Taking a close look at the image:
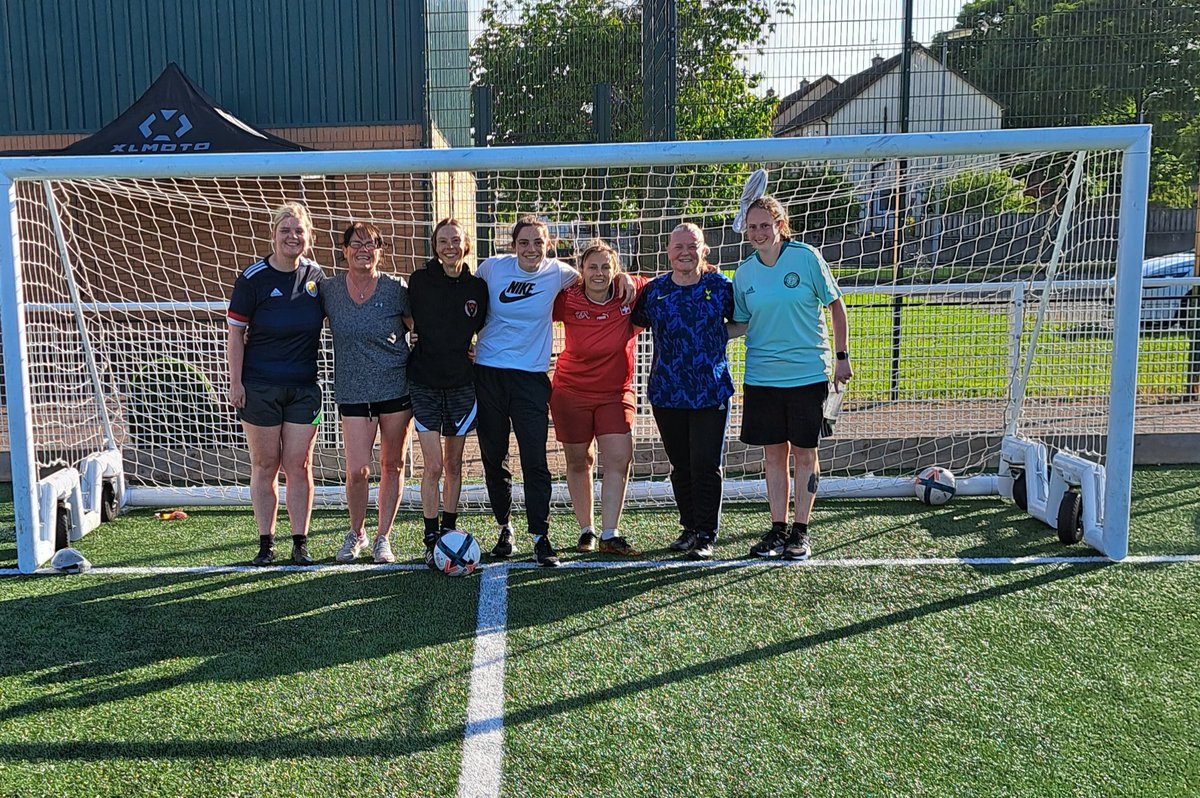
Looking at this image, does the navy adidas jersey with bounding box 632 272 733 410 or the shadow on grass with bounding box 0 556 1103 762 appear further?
the navy adidas jersey with bounding box 632 272 733 410

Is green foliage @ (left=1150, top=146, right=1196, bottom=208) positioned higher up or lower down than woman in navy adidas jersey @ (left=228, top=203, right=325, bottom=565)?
higher up

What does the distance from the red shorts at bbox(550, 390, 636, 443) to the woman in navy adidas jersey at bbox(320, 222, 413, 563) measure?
32.9 inches

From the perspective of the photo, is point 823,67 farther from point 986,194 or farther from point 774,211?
point 774,211

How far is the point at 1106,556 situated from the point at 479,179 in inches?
220

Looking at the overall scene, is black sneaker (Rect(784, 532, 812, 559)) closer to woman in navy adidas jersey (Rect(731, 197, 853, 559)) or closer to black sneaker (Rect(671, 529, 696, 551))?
woman in navy adidas jersey (Rect(731, 197, 853, 559))

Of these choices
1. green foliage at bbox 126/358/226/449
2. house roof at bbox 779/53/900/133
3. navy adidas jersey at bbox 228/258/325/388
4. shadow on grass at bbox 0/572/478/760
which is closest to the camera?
shadow on grass at bbox 0/572/478/760

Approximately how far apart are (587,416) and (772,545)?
1312 millimetres

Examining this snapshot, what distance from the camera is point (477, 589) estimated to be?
15.4 feet

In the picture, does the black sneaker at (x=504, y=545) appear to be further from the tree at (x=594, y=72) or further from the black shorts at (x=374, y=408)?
the tree at (x=594, y=72)

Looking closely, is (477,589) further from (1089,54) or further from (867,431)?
(1089,54)

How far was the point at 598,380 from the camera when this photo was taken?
16.6 ft

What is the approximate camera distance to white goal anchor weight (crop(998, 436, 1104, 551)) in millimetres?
5246

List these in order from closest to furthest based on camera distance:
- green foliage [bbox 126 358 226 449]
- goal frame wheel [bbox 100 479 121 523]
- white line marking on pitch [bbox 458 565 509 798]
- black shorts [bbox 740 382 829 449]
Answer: white line marking on pitch [bbox 458 565 509 798] < black shorts [bbox 740 382 829 449] < goal frame wheel [bbox 100 479 121 523] < green foliage [bbox 126 358 226 449]

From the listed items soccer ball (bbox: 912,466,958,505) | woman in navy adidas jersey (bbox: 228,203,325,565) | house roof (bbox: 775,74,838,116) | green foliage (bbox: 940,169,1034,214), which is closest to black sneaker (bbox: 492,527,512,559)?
woman in navy adidas jersey (bbox: 228,203,325,565)
